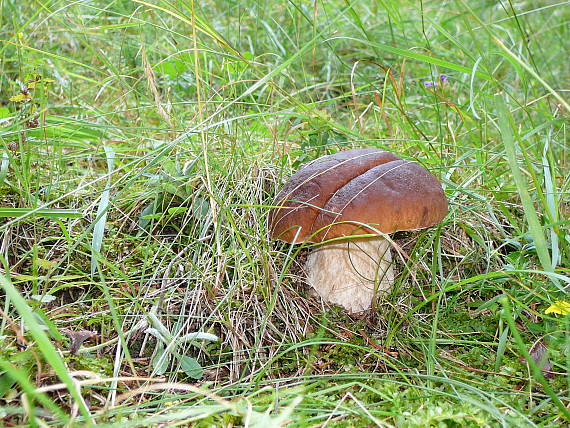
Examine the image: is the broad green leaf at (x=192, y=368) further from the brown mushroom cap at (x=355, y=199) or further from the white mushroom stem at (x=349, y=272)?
the white mushroom stem at (x=349, y=272)

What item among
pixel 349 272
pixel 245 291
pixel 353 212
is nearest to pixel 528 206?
pixel 353 212

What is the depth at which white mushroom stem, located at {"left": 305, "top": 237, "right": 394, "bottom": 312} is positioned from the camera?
1923mm

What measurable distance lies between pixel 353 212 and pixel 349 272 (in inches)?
15.4

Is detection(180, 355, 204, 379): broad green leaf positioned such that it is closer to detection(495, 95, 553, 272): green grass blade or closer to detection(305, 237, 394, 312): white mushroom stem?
detection(305, 237, 394, 312): white mushroom stem

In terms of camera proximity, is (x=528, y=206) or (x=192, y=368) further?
(x=192, y=368)

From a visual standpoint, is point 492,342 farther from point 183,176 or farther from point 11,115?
point 11,115

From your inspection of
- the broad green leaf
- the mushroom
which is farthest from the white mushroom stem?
the broad green leaf

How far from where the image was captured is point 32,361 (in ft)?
4.34

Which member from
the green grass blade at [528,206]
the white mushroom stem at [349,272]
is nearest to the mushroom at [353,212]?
the white mushroom stem at [349,272]

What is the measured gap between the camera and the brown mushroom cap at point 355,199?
1.62 meters

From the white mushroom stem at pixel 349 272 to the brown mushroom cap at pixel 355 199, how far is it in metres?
0.24

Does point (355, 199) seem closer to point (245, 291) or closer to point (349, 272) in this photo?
point (349, 272)

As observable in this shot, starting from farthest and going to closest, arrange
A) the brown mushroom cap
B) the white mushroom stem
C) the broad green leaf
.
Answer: the white mushroom stem
the brown mushroom cap
the broad green leaf

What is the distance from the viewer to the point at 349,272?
1937 mm
